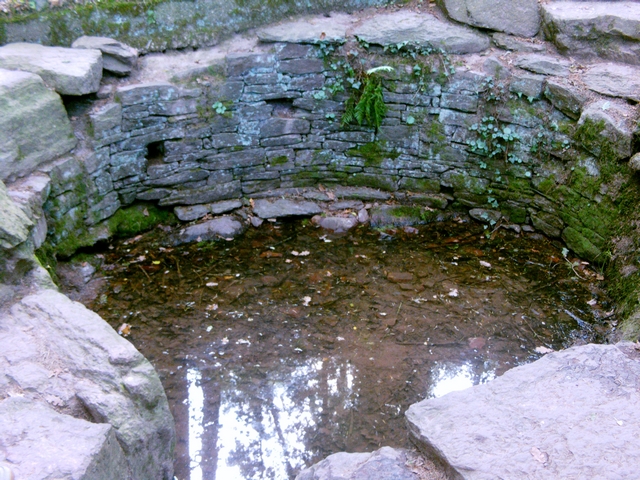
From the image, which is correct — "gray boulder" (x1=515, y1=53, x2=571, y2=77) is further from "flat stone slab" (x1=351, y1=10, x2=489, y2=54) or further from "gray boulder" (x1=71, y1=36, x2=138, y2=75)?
"gray boulder" (x1=71, y1=36, x2=138, y2=75)

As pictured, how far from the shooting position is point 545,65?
16.2 ft

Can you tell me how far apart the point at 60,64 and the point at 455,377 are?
3739mm

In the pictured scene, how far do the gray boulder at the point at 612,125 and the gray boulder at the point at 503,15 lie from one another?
111 centimetres

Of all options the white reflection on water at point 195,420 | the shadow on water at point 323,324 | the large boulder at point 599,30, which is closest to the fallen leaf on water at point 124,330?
the shadow on water at point 323,324

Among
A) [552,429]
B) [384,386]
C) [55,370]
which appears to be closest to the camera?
[552,429]

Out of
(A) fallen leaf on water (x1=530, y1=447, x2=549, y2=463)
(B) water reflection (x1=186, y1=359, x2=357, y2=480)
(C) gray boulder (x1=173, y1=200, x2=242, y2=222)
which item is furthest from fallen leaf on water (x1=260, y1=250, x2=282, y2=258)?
(A) fallen leaf on water (x1=530, y1=447, x2=549, y2=463)

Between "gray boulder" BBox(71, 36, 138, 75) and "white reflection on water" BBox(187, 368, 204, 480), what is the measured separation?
Answer: 2.64 m

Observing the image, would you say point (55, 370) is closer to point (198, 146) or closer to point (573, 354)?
point (573, 354)

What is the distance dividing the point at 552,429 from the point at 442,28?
3963 millimetres

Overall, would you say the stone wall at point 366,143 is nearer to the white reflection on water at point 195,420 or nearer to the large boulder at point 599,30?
the large boulder at point 599,30

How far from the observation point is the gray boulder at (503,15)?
17.1ft

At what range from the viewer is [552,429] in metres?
2.35

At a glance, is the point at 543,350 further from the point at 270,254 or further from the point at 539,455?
the point at 270,254

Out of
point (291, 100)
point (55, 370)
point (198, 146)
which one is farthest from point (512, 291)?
point (55, 370)
